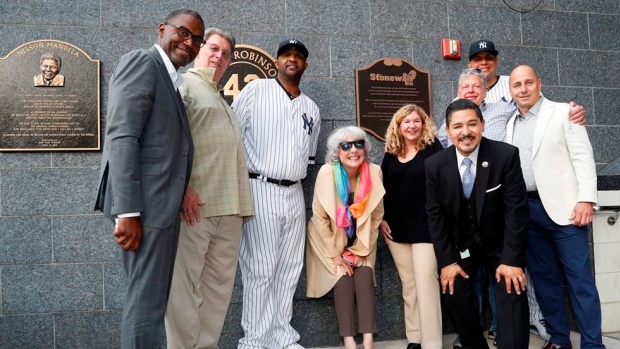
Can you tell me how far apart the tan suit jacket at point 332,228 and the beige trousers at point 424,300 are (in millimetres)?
329

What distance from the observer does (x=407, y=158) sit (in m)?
4.11

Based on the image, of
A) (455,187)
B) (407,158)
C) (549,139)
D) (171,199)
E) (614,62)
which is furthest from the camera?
(614,62)

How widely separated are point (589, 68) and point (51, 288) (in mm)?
5142

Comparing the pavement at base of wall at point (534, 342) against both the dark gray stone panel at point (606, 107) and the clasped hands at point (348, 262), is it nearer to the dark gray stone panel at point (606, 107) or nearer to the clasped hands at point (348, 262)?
the clasped hands at point (348, 262)

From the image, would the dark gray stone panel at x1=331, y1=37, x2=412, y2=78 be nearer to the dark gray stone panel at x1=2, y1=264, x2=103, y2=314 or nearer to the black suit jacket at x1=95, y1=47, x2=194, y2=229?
the black suit jacket at x1=95, y1=47, x2=194, y2=229

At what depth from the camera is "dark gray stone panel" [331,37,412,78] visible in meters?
4.84

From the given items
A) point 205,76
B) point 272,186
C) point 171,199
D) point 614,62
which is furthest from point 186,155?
point 614,62

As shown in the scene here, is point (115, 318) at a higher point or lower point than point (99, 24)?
lower

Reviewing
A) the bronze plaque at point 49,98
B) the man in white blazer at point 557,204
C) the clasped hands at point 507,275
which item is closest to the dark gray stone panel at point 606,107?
the man in white blazer at point 557,204

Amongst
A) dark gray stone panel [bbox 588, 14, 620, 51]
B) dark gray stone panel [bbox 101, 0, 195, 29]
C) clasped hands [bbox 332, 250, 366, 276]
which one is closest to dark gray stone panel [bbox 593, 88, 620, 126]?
dark gray stone panel [bbox 588, 14, 620, 51]

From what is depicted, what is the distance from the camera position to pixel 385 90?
4879mm

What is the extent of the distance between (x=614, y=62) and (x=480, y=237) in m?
3.11

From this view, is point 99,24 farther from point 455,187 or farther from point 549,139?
point 549,139

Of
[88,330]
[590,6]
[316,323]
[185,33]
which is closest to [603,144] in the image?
[590,6]
